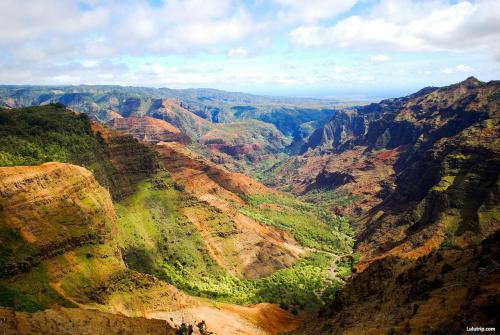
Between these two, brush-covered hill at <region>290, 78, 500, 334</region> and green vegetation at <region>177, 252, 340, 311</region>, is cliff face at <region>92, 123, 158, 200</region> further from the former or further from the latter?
brush-covered hill at <region>290, 78, 500, 334</region>

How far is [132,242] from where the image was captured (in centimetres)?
10025

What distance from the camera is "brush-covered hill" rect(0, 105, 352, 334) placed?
67875 millimetres

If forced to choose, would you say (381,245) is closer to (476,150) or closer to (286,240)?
(286,240)

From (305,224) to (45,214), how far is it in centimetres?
11829

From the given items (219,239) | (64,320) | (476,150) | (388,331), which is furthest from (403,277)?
(476,150)

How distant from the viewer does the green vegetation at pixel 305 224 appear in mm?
159725

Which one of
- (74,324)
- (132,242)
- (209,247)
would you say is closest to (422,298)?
(74,324)

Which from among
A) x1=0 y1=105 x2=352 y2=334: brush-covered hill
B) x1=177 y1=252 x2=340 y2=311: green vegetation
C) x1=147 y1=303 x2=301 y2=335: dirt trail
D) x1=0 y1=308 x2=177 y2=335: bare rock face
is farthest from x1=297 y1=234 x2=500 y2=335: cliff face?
x1=177 y1=252 x2=340 y2=311: green vegetation

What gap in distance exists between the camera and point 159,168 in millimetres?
129000

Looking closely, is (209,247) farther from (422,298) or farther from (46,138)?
(422,298)

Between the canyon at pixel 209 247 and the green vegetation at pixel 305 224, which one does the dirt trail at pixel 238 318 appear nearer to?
the canyon at pixel 209 247

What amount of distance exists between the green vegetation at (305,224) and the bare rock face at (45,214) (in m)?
73.8

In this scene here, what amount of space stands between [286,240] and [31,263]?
9522cm

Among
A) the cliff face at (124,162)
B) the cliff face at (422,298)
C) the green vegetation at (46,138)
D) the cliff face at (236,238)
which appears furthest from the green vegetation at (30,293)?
the cliff face at (236,238)
